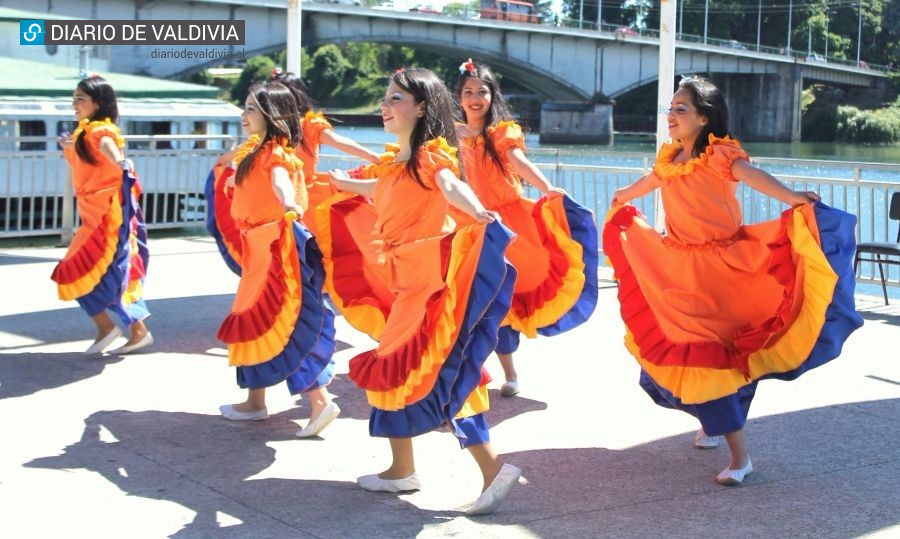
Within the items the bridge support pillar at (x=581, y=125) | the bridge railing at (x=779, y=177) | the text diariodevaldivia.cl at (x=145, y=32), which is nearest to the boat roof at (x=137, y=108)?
the text diariodevaldivia.cl at (x=145, y=32)

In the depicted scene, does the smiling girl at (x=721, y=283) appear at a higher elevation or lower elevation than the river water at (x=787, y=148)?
lower

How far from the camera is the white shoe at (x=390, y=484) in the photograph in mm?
5191

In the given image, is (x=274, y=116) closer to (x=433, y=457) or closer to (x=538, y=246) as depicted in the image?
(x=538, y=246)

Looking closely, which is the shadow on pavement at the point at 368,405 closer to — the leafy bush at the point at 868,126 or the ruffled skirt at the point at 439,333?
the ruffled skirt at the point at 439,333

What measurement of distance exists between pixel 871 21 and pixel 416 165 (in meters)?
90.1

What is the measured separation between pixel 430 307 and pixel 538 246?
2.14m

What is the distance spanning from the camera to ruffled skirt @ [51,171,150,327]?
26.2 feet

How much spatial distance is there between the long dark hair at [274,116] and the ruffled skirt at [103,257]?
6.06 ft

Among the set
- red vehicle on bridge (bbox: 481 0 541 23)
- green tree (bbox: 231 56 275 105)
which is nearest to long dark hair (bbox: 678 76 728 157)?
green tree (bbox: 231 56 275 105)

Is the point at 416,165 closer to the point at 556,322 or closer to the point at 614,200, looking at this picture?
the point at 614,200

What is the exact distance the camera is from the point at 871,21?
8844 cm

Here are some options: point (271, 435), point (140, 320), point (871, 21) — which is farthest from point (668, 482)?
point (871, 21)

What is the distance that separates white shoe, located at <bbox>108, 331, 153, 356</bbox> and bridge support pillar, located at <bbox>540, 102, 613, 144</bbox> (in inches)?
2103

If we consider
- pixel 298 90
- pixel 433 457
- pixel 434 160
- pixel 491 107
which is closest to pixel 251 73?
pixel 298 90
